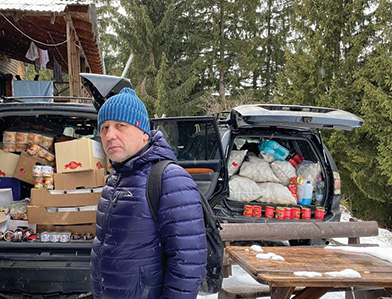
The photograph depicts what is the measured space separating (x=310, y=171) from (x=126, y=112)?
4.00 metres

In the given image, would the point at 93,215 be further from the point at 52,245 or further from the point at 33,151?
the point at 33,151

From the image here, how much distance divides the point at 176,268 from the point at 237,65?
70.7 ft

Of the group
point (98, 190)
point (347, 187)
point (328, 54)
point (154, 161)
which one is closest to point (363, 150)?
point (347, 187)

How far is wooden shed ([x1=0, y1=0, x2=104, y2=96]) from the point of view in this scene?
7.60 m

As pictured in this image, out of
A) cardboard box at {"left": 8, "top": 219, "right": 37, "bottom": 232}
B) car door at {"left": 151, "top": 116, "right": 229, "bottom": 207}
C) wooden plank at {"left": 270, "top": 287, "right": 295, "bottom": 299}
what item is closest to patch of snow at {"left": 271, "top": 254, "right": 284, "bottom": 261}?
wooden plank at {"left": 270, "top": 287, "right": 295, "bottom": 299}

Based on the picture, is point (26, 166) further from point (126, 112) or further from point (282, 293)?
point (282, 293)

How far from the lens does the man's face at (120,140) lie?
1604mm

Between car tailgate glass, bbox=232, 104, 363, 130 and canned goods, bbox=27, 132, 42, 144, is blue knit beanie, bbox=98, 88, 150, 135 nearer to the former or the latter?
car tailgate glass, bbox=232, 104, 363, 130

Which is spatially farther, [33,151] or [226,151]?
[226,151]

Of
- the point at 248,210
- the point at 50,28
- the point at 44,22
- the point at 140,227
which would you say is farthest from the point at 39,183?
the point at 50,28

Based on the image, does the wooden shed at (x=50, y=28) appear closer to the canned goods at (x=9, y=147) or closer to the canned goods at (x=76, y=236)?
the canned goods at (x=9, y=147)

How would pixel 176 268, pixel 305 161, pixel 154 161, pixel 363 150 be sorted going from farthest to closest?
pixel 363 150
pixel 305 161
pixel 154 161
pixel 176 268

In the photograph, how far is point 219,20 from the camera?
2153 cm

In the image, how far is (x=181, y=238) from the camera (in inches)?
56.7
